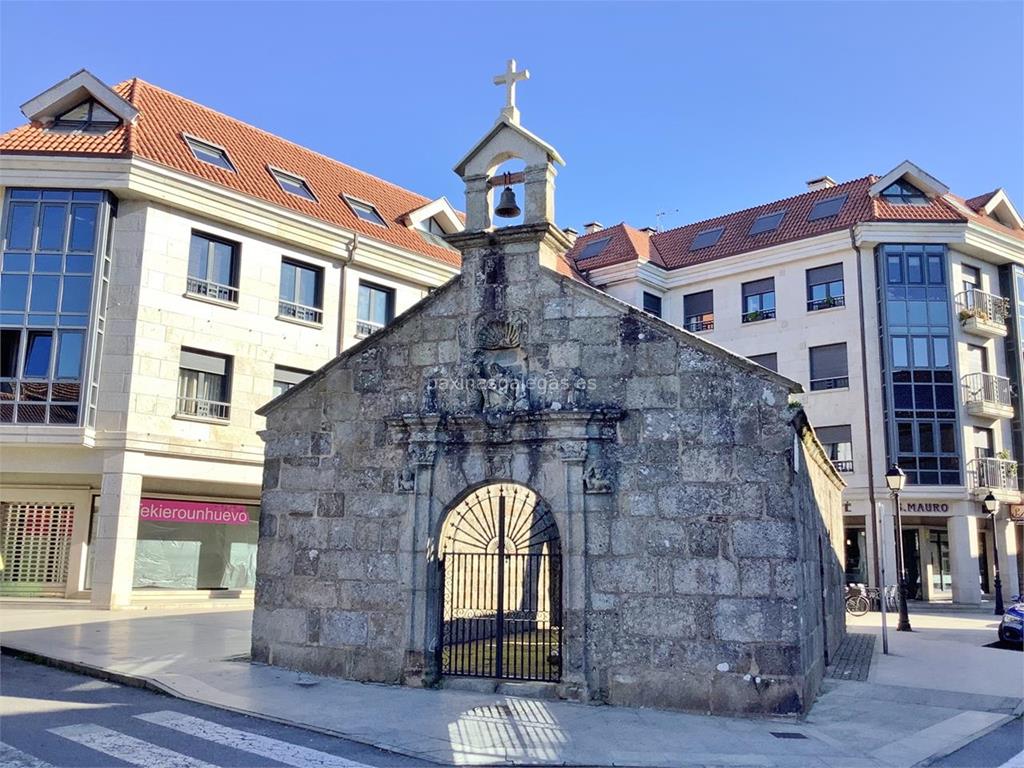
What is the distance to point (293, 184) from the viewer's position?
83.5 ft

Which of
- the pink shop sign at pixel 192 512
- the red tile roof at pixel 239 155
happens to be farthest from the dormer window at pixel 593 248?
the pink shop sign at pixel 192 512

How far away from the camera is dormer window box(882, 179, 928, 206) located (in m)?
29.9

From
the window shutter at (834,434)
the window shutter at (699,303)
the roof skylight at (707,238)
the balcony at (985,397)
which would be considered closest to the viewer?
the balcony at (985,397)

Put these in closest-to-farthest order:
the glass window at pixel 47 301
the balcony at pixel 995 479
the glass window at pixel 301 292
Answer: the glass window at pixel 47 301 → the glass window at pixel 301 292 → the balcony at pixel 995 479

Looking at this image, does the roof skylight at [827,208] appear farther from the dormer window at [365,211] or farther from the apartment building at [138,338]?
the apartment building at [138,338]

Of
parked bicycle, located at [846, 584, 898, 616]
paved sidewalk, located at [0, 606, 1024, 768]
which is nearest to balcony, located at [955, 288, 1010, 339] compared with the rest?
parked bicycle, located at [846, 584, 898, 616]

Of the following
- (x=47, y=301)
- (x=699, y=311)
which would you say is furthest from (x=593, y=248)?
(x=47, y=301)

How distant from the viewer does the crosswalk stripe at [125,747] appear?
21.7 feet

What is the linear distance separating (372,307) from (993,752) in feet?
66.4

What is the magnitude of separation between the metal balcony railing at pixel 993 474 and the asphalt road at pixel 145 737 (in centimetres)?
2574

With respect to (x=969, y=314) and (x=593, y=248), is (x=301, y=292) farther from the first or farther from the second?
(x=969, y=314)

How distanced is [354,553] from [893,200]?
26281mm

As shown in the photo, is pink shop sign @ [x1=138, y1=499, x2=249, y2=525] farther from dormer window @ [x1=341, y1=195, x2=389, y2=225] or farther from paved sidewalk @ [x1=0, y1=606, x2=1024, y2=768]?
dormer window @ [x1=341, y1=195, x2=389, y2=225]

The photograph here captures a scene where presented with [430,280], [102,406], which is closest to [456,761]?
[102,406]
